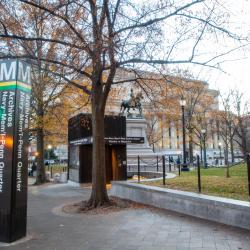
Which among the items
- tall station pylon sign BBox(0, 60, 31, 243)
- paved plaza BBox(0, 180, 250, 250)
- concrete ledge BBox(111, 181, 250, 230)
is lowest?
paved plaza BBox(0, 180, 250, 250)

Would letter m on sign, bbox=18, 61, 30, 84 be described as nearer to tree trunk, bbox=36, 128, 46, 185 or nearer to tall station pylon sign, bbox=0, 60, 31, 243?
A: tall station pylon sign, bbox=0, 60, 31, 243

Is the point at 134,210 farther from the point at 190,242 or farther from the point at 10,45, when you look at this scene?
the point at 10,45

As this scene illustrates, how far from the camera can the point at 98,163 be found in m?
11.3

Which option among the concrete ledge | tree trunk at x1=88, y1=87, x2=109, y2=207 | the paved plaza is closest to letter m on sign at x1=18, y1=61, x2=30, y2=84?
the paved plaza

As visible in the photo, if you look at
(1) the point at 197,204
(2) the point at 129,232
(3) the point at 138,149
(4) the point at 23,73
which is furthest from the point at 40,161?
(2) the point at 129,232

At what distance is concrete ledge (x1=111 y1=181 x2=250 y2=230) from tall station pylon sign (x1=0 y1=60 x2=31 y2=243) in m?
4.30

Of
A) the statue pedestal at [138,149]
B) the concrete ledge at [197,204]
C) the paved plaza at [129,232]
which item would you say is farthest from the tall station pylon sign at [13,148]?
the statue pedestal at [138,149]

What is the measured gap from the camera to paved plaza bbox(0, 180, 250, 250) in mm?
6379

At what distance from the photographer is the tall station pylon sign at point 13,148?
6.91 metres

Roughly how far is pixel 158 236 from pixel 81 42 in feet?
21.7

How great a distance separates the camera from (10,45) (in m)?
13.8

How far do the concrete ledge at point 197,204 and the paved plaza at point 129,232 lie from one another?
0.80ft

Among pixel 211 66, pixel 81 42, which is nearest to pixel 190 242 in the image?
pixel 211 66

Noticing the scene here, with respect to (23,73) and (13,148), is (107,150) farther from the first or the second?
(13,148)
